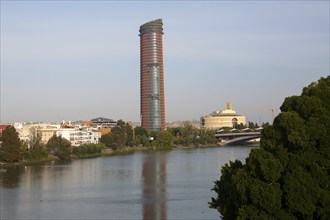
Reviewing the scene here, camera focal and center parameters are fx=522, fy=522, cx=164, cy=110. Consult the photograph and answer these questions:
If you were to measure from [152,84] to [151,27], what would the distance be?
762cm

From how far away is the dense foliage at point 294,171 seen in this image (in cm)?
367

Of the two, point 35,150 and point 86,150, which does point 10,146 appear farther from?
point 86,150

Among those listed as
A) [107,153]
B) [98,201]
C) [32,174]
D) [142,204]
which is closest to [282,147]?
[142,204]

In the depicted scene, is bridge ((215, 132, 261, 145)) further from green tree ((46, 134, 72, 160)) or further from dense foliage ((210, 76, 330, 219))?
dense foliage ((210, 76, 330, 219))

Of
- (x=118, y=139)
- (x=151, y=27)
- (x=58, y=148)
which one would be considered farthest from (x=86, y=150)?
(x=151, y=27)

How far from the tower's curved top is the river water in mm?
43763

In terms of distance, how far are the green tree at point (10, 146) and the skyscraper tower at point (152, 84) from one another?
34.8m

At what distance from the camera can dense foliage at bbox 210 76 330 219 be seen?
3.67m

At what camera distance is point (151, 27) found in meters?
61.1

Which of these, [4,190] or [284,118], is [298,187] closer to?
[284,118]

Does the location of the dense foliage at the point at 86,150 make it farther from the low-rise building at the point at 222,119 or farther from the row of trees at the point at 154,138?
the low-rise building at the point at 222,119

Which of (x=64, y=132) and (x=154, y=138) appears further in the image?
(x=154, y=138)

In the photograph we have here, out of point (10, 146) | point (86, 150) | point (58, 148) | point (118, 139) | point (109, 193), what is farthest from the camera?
point (118, 139)

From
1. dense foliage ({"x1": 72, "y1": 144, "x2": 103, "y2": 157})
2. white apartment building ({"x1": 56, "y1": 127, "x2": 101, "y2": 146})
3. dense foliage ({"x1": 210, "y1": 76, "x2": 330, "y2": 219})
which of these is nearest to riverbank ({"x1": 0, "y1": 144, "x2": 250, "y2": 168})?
dense foliage ({"x1": 72, "y1": 144, "x2": 103, "y2": 157})
